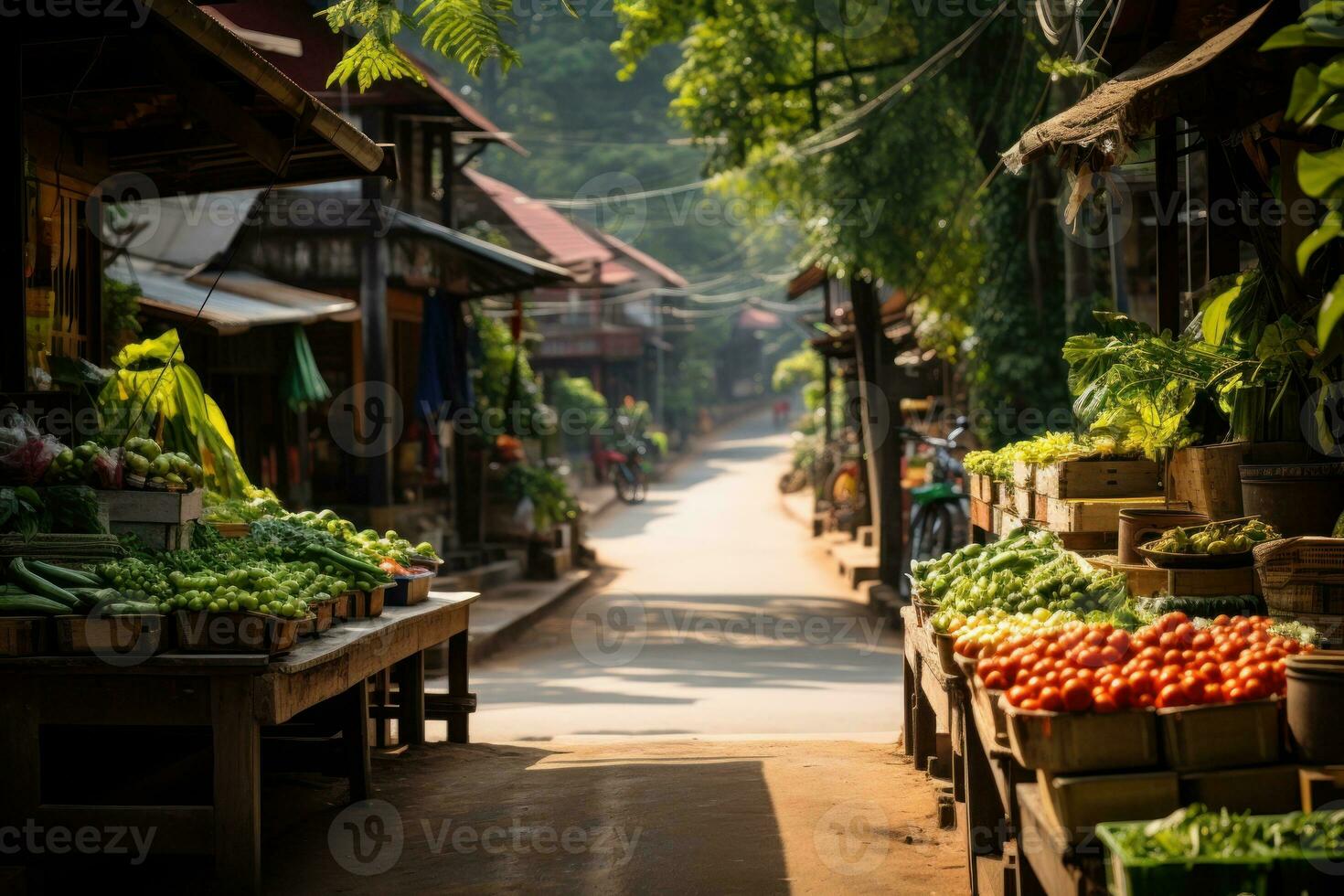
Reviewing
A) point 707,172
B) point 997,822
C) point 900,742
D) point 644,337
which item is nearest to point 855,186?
point 707,172

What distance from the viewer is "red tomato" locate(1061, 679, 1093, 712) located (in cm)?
436

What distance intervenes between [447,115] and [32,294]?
1200cm

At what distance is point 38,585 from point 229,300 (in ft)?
33.2

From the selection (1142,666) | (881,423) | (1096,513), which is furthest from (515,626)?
(1142,666)

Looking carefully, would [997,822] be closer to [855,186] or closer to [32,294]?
[32,294]

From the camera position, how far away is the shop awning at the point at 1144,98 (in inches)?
231

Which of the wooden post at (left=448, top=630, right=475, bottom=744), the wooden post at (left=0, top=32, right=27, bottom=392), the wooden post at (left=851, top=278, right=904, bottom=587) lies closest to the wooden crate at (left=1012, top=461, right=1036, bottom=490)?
the wooden post at (left=448, top=630, right=475, bottom=744)

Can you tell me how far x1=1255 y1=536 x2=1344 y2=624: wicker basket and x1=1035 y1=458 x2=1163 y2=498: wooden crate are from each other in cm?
214

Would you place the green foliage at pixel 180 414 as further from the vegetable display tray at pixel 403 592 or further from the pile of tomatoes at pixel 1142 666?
the pile of tomatoes at pixel 1142 666

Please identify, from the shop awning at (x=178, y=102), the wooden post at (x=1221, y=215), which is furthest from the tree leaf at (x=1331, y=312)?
the shop awning at (x=178, y=102)

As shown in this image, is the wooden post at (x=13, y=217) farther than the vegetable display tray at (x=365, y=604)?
No

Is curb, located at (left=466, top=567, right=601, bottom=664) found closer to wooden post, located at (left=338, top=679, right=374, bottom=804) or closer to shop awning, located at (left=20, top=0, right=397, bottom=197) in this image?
shop awning, located at (left=20, top=0, right=397, bottom=197)

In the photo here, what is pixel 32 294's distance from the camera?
9016mm

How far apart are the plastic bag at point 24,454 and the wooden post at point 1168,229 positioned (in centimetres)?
589
